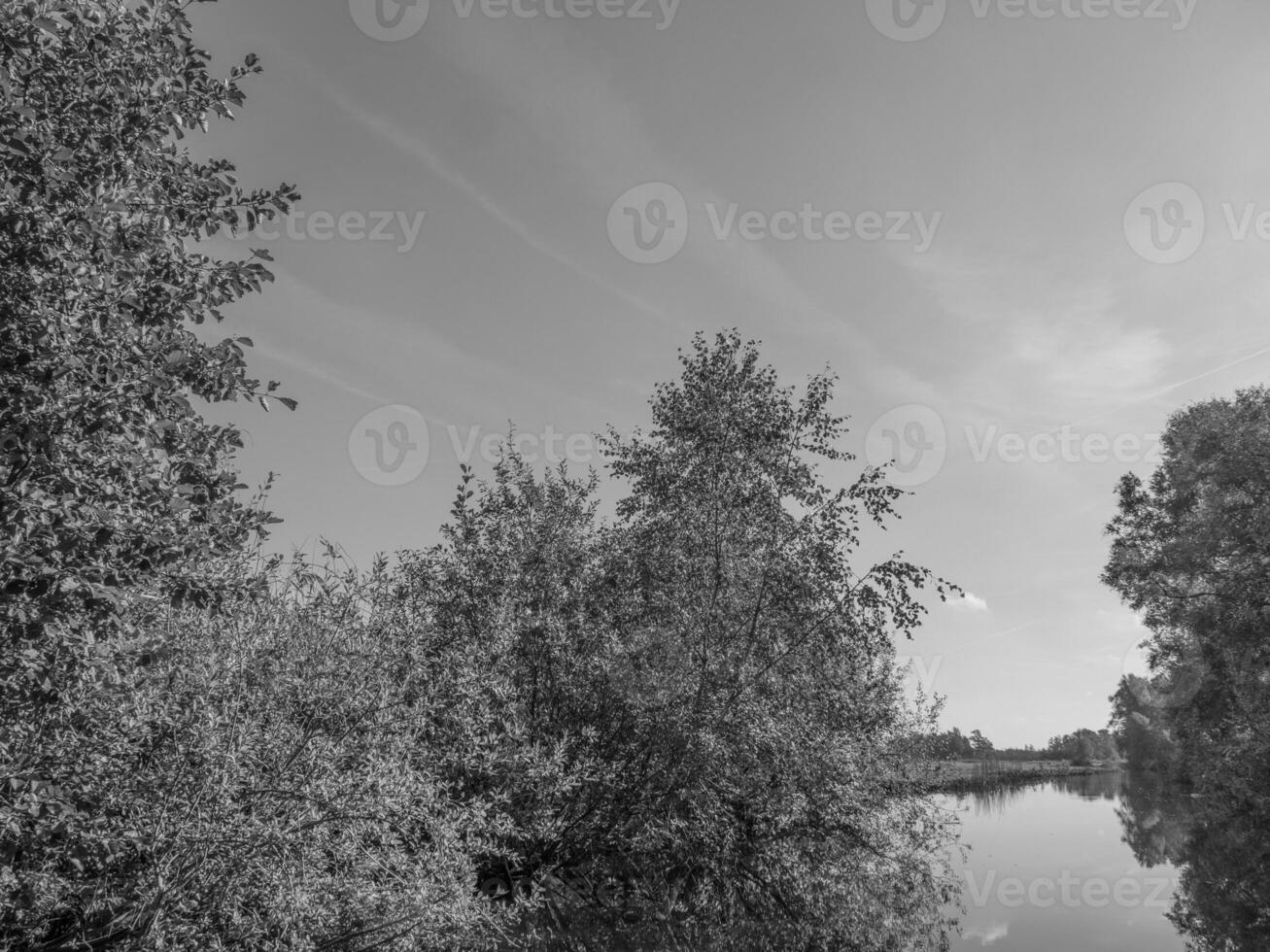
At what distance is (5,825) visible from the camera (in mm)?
4777

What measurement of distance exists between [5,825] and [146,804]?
136 centimetres

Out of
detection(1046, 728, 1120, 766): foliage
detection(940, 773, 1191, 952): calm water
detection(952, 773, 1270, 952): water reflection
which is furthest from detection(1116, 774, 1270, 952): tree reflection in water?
detection(1046, 728, 1120, 766): foliage

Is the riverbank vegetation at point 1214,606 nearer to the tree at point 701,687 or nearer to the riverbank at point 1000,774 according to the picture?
the tree at point 701,687

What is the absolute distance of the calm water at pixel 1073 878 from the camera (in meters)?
17.8

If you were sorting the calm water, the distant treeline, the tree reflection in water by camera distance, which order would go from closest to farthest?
the tree reflection in water < the calm water < the distant treeline

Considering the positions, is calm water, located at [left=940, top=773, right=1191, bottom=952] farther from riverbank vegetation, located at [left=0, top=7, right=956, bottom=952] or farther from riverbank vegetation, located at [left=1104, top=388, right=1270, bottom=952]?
riverbank vegetation, located at [left=0, top=7, right=956, bottom=952]

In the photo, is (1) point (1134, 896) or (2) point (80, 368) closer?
(2) point (80, 368)

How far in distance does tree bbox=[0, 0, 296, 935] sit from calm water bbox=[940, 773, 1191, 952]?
54.1 feet

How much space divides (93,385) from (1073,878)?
30.9m

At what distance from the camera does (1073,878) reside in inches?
989

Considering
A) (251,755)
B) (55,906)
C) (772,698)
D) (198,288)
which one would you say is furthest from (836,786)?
(198,288)

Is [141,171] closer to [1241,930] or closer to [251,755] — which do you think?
[251,755]

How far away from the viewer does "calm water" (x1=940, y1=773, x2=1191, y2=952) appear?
58.3ft

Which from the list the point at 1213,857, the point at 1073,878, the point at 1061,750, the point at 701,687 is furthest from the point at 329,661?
the point at 1061,750
